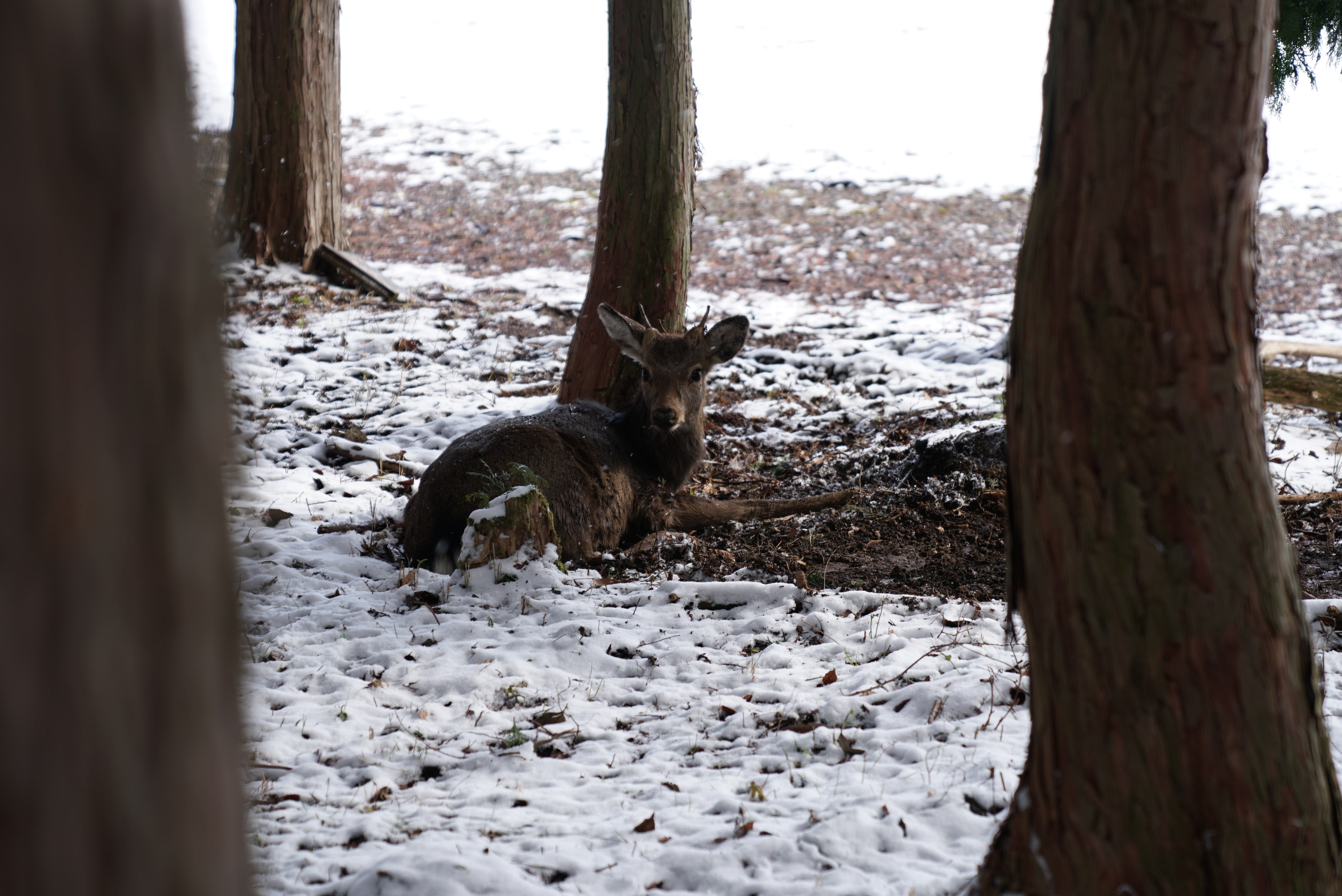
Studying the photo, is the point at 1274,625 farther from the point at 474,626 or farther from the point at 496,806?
the point at 474,626

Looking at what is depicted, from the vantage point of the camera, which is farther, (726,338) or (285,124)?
(285,124)

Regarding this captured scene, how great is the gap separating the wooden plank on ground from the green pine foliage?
31.2ft

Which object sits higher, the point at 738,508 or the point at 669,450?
the point at 669,450

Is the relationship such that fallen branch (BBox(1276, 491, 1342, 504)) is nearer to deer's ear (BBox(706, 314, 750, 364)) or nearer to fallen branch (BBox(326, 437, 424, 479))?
deer's ear (BBox(706, 314, 750, 364))

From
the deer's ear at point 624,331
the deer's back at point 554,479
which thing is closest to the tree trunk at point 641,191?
the deer's ear at point 624,331

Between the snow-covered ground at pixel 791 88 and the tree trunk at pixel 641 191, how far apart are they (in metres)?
6.48

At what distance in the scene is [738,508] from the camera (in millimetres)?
6727

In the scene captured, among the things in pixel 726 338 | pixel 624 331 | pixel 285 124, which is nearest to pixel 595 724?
pixel 624 331

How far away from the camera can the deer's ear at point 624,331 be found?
7023 mm

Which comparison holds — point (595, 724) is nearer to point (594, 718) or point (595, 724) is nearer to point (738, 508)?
point (594, 718)

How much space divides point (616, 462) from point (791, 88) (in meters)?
21.8

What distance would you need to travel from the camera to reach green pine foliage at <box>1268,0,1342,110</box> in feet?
22.1

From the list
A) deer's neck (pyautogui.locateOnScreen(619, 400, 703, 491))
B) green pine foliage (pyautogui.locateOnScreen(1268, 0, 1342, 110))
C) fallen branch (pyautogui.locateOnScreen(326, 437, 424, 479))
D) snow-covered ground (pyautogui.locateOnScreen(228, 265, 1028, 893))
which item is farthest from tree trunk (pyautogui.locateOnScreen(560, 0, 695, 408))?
green pine foliage (pyautogui.locateOnScreen(1268, 0, 1342, 110))

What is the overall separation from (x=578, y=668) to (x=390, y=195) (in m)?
Result: 15.5
